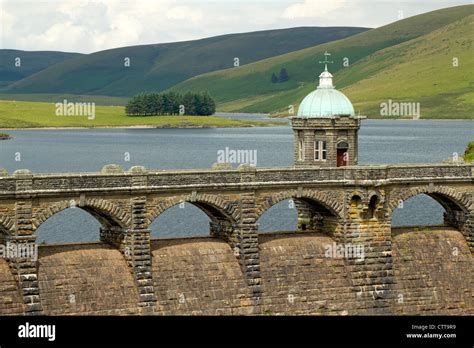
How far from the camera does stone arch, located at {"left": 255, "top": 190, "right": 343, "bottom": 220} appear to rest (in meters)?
74.4

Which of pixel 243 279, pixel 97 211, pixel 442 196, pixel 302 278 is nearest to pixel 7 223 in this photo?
pixel 97 211

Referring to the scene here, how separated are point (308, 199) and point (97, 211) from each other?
46.0 feet

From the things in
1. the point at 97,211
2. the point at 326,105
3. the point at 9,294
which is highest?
the point at 326,105

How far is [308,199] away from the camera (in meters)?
76.5

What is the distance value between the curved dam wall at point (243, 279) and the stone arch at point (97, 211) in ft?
7.00

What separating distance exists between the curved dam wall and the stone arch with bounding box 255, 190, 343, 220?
2431 mm

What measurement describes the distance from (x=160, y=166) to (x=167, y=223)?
187ft

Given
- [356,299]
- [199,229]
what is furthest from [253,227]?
[199,229]

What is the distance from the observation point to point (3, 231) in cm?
6775

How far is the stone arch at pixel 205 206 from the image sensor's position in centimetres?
7119

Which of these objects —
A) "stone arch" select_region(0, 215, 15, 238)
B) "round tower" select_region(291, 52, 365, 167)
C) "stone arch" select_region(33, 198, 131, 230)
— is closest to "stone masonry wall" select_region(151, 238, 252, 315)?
"stone arch" select_region(33, 198, 131, 230)

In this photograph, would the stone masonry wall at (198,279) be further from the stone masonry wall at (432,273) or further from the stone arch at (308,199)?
the stone masonry wall at (432,273)

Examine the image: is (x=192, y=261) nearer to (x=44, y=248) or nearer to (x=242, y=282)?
(x=242, y=282)

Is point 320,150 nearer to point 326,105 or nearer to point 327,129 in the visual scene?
point 327,129
